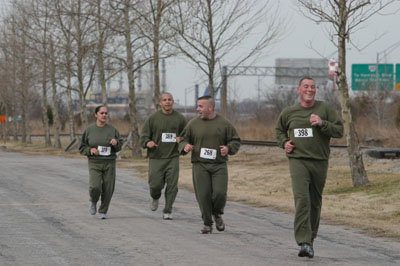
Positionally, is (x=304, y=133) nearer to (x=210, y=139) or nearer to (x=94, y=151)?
(x=210, y=139)

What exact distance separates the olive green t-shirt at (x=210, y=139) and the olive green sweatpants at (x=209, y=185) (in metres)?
0.10

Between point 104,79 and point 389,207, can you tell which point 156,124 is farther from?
point 104,79

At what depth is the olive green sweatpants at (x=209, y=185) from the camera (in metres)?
10.9

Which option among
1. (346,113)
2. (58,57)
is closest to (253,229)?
(346,113)

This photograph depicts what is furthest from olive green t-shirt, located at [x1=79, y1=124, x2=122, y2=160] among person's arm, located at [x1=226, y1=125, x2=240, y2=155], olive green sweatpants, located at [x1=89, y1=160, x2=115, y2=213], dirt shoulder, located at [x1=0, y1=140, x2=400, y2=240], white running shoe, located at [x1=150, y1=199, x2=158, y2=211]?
dirt shoulder, located at [x1=0, y1=140, x2=400, y2=240]

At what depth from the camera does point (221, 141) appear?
10867 millimetres

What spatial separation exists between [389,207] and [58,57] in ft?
91.1

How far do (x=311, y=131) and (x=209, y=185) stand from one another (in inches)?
98.0

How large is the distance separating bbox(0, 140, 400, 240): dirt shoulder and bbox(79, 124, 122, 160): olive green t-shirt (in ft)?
12.6

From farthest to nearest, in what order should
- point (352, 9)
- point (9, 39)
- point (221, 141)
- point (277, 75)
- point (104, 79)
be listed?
1. point (277, 75)
2. point (9, 39)
3. point (104, 79)
4. point (352, 9)
5. point (221, 141)

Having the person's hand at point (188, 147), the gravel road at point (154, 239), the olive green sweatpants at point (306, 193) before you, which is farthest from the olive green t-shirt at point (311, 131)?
the person's hand at point (188, 147)

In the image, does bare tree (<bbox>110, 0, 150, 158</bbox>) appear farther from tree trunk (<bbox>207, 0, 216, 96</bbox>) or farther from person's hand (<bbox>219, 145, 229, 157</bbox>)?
person's hand (<bbox>219, 145, 229, 157</bbox>)

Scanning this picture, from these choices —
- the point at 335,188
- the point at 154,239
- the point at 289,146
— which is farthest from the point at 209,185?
the point at 335,188

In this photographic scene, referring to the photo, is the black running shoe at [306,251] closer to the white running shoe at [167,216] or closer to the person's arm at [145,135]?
the white running shoe at [167,216]
